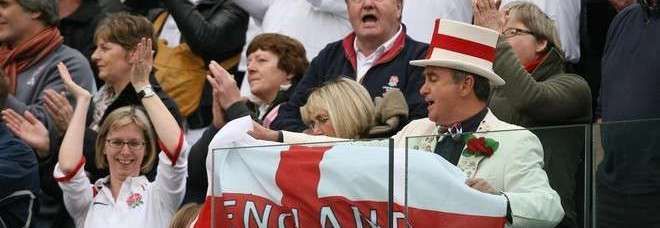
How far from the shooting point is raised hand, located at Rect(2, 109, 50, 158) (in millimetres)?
9414

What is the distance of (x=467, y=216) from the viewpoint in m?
5.74

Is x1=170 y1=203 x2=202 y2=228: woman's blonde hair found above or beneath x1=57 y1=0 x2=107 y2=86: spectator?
beneath

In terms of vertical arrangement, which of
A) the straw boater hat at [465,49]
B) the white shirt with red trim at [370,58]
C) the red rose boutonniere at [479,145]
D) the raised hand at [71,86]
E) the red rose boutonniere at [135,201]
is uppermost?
the straw boater hat at [465,49]

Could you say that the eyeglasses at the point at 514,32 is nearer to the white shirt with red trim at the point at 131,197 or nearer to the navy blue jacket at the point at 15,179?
the white shirt with red trim at the point at 131,197

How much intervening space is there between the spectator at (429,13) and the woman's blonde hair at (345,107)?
2.26 m

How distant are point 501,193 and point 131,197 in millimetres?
3400

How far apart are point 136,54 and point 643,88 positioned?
303 cm

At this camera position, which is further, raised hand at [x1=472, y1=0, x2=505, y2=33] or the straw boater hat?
raised hand at [x1=472, y1=0, x2=505, y2=33]

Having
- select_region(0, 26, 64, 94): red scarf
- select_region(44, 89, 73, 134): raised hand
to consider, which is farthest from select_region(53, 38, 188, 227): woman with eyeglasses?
select_region(0, 26, 64, 94): red scarf

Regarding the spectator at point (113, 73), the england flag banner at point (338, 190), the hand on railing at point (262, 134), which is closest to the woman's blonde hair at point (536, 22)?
the hand on railing at point (262, 134)

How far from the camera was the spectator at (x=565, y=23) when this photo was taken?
9500 millimetres

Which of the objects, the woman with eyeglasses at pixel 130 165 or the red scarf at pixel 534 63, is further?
the woman with eyeglasses at pixel 130 165

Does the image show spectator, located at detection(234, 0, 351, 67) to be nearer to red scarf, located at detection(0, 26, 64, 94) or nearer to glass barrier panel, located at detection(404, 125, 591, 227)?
red scarf, located at detection(0, 26, 64, 94)

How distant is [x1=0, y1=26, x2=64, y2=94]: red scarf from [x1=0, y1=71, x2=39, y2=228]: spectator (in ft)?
4.16
